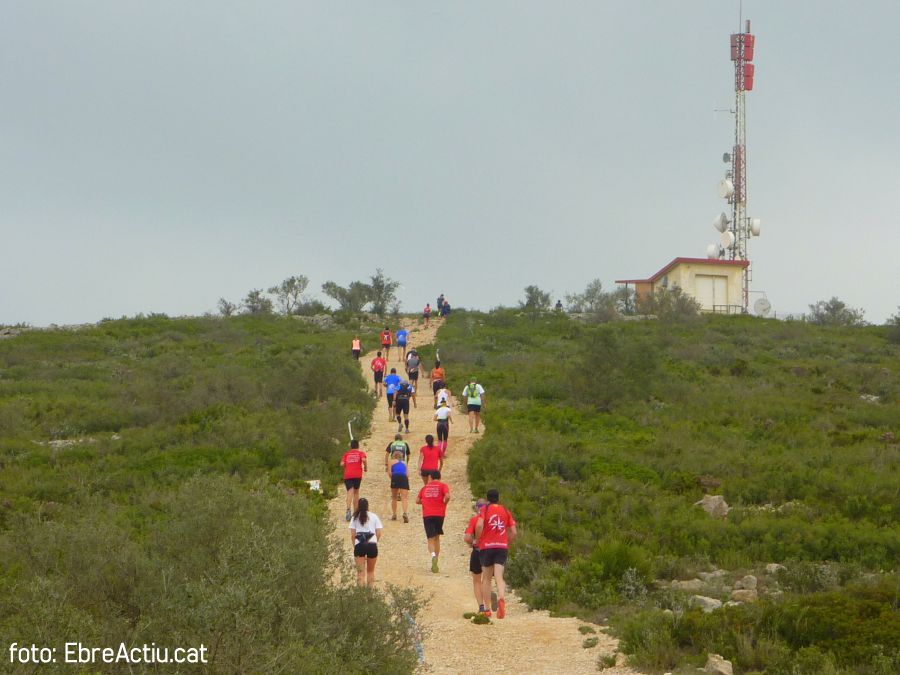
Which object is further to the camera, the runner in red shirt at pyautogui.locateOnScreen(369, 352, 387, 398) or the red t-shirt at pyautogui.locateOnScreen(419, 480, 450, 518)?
the runner in red shirt at pyautogui.locateOnScreen(369, 352, 387, 398)

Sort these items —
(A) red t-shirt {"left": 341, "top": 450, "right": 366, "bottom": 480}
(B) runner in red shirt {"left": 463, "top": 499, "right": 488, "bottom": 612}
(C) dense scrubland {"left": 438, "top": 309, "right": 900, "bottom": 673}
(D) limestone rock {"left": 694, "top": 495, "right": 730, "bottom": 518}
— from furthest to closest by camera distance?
(D) limestone rock {"left": 694, "top": 495, "right": 730, "bottom": 518} → (A) red t-shirt {"left": 341, "top": 450, "right": 366, "bottom": 480} → (B) runner in red shirt {"left": 463, "top": 499, "right": 488, "bottom": 612} → (C) dense scrubland {"left": 438, "top": 309, "right": 900, "bottom": 673}

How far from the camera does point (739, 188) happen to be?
5891 centimetres

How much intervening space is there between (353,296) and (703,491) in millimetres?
47314

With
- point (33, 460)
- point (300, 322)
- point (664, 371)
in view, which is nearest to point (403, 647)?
point (33, 460)

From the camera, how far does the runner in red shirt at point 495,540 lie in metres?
13.0

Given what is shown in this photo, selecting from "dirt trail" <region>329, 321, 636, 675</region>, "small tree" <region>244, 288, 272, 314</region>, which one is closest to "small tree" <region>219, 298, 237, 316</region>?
"small tree" <region>244, 288, 272, 314</region>

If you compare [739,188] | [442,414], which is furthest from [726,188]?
[442,414]

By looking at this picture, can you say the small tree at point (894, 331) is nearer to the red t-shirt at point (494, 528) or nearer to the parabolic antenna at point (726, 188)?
the parabolic antenna at point (726, 188)

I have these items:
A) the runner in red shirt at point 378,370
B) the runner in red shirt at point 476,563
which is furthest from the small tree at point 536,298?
the runner in red shirt at point 476,563

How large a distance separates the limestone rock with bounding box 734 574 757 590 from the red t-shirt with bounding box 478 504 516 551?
368 cm

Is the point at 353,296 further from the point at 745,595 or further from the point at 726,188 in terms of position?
the point at 745,595

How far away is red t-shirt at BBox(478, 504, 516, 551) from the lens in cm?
1307

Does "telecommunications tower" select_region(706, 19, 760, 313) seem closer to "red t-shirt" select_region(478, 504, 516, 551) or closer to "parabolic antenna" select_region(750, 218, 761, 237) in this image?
"parabolic antenna" select_region(750, 218, 761, 237)

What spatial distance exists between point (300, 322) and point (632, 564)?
1673 inches
